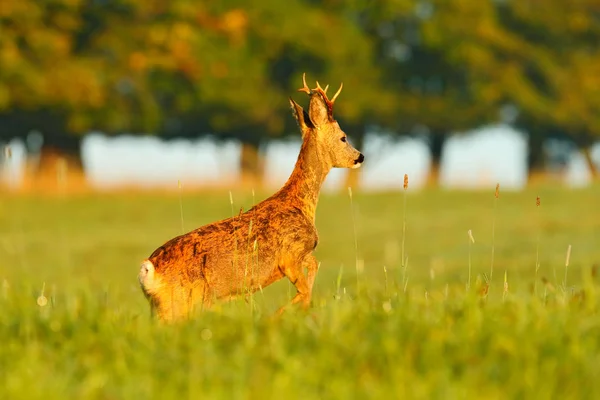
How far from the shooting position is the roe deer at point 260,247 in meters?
6.30

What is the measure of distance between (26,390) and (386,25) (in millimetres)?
37949

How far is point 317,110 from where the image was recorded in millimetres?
7258

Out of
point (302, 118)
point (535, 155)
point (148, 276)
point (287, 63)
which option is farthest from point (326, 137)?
point (535, 155)

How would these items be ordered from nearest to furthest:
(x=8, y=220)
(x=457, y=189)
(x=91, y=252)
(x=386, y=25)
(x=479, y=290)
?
(x=479, y=290) < (x=91, y=252) < (x=8, y=220) < (x=457, y=189) < (x=386, y=25)

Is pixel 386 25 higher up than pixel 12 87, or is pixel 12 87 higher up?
pixel 386 25

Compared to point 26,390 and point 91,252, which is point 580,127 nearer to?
point 91,252

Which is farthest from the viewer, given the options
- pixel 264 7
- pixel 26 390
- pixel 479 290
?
pixel 264 7

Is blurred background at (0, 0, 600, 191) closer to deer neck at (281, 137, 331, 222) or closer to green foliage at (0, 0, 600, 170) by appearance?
green foliage at (0, 0, 600, 170)

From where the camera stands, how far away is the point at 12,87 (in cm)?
3077

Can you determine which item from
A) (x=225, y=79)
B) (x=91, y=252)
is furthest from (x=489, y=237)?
(x=225, y=79)

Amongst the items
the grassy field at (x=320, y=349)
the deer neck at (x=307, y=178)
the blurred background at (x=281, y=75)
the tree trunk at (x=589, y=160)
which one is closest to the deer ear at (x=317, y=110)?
the deer neck at (x=307, y=178)

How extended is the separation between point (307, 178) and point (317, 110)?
47 centimetres

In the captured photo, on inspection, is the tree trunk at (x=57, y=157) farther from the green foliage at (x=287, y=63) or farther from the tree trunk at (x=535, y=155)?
the tree trunk at (x=535, y=155)

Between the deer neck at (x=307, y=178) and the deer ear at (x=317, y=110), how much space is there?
0.52ft
